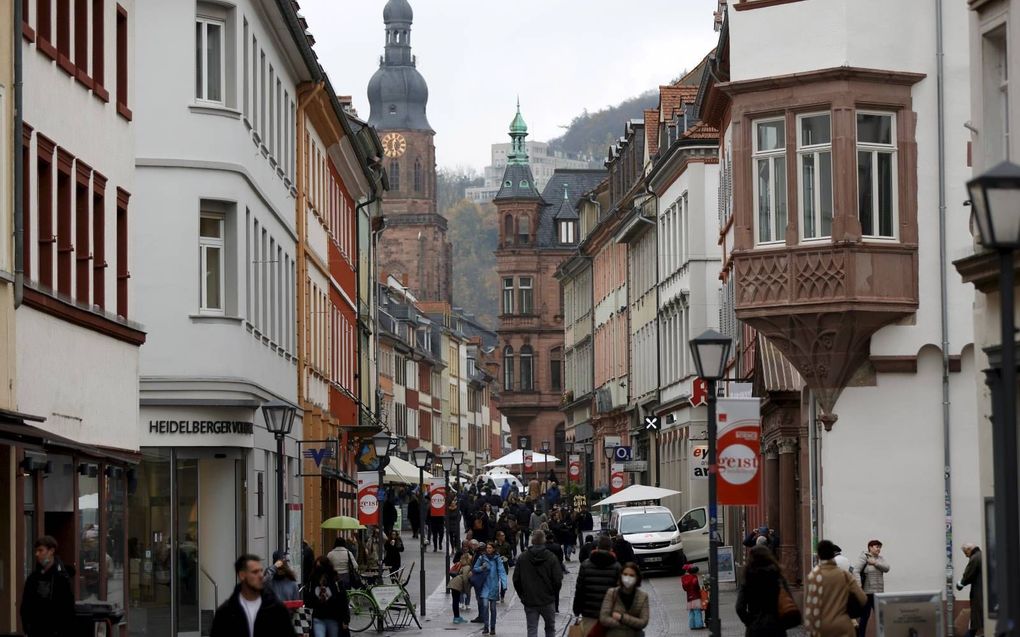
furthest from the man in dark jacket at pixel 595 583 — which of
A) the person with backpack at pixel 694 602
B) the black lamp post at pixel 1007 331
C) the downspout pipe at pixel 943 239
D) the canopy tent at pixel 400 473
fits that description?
the canopy tent at pixel 400 473

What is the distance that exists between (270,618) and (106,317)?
12.3m

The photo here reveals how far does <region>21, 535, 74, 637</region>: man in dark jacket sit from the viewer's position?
56.2ft

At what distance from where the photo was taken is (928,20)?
29828mm

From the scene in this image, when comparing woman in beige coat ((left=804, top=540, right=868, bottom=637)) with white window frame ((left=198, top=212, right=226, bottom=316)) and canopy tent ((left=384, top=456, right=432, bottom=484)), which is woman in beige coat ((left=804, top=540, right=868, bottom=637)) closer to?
white window frame ((left=198, top=212, right=226, bottom=316))

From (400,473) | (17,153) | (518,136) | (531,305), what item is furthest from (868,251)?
(518,136)

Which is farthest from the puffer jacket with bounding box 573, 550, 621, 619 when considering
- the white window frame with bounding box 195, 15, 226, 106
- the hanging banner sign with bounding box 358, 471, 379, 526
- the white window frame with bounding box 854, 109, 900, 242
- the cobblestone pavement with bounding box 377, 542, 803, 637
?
the hanging banner sign with bounding box 358, 471, 379, 526

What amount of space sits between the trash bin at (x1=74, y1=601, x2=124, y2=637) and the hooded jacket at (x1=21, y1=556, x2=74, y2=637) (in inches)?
38.2

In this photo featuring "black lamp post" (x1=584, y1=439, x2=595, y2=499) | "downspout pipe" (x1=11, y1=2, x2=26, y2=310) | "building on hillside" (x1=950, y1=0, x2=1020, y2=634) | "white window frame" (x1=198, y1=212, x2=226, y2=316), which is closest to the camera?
"building on hillside" (x1=950, y1=0, x2=1020, y2=634)

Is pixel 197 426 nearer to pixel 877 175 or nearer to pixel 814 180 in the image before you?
pixel 814 180

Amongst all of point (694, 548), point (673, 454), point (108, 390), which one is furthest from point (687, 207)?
point (108, 390)

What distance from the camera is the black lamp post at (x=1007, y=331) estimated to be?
35.9 ft

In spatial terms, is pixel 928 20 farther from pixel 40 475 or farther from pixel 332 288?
pixel 332 288

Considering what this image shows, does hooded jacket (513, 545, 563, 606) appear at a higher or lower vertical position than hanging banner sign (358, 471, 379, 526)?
lower

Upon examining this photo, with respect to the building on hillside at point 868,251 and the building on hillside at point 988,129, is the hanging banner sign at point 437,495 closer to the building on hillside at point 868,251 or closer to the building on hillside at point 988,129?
the building on hillside at point 868,251
